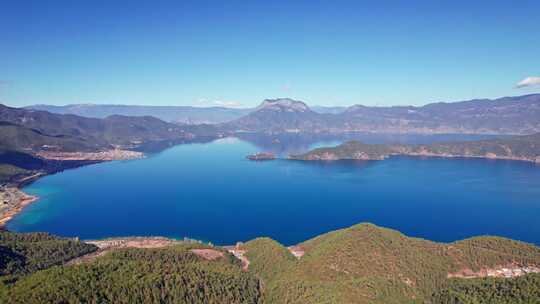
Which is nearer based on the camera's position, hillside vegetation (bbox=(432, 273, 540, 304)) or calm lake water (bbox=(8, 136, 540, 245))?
hillside vegetation (bbox=(432, 273, 540, 304))

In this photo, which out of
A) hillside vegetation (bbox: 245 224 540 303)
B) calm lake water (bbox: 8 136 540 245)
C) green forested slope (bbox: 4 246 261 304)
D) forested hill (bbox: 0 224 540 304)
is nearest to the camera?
green forested slope (bbox: 4 246 261 304)

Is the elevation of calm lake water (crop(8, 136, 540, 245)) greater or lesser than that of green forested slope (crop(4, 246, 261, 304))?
lesser

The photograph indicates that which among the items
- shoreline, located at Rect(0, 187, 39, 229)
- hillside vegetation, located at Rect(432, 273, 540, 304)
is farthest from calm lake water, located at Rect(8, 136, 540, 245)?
hillside vegetation, located at Rect(432, 273, 540, 304)

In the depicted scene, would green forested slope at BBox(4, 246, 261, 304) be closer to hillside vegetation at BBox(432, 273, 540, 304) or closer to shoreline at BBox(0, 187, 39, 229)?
hillside vegetation at BBox(432, 273, 540, 304)

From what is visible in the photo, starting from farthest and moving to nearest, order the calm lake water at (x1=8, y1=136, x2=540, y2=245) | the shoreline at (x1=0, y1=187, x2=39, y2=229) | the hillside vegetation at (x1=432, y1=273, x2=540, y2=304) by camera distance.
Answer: the shoreline at (x1=0, y1=187, x2=39, y2=229), the calm lake water at (x1=8, y1=136, x2=540, y2=245), the hillside vegetation at (x1=432, y1=273, x2=540, y2=304)

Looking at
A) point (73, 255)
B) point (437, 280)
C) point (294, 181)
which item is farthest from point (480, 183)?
point (73, 255)

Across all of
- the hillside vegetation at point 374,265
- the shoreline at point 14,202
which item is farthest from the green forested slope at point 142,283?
the shoreline at point 14,202
